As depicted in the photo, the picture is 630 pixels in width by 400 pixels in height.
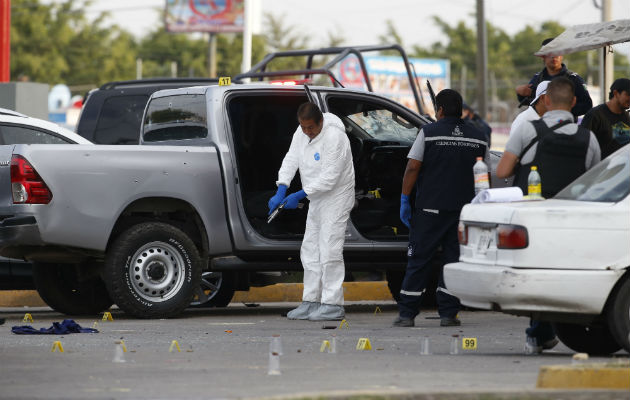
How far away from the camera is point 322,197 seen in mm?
12195

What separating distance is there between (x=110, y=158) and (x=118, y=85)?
5.15 m

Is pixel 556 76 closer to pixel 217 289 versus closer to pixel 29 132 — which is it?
pixel 217 289

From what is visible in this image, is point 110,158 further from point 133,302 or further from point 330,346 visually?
point 330,346

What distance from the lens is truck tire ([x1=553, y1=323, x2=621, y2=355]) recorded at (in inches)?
377

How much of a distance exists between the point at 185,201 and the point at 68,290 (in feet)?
5.30

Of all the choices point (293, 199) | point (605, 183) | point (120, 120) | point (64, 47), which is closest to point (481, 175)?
point (605, 183)

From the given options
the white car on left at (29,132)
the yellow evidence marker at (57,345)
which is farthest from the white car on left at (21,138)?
the yellow evidence marker at (57,345)

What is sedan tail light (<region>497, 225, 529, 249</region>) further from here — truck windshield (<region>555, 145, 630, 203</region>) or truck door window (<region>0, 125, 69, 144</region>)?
truck door window (<region>0, 125, 69, 144</region>)

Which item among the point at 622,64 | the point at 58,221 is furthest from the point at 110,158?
the point at 622,64

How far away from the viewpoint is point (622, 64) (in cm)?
11131

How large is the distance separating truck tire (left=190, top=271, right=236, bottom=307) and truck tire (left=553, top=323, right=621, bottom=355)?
4873mm

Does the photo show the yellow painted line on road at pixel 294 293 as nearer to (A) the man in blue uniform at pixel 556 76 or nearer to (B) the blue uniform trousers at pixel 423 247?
(A) the man in blue uniform at pixel 556 76

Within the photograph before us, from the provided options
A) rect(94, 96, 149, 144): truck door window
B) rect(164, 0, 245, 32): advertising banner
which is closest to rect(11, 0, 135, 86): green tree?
rect(164, 0, 245, 32): advertising banner

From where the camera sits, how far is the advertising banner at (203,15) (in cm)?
8794
